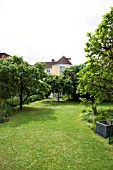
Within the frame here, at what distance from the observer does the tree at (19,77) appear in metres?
17.8

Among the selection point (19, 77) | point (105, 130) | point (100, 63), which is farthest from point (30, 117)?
point (100, 63)

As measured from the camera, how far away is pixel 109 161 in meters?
6.54

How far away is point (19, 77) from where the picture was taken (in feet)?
62.5

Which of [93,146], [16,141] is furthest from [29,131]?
[93,146]

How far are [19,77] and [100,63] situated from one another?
11.4 metres

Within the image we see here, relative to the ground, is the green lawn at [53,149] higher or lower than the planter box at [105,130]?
lower

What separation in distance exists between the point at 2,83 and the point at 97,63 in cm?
1182

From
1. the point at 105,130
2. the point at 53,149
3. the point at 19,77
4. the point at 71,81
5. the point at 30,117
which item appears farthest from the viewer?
the point at 71,81

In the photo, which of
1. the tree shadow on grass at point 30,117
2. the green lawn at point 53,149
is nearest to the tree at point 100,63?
the green lawn at point 53,149

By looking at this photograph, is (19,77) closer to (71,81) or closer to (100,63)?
(100,63)

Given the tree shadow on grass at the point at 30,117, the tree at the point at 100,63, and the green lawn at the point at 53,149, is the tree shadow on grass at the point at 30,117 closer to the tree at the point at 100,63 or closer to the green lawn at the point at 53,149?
the green lawn at the point at 53,149

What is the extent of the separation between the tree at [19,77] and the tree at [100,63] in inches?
376

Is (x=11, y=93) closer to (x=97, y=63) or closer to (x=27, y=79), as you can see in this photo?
(x=27, y=79)

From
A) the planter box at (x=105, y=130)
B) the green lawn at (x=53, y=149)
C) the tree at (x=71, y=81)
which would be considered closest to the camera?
the green lawn at (x=53, y=149)
